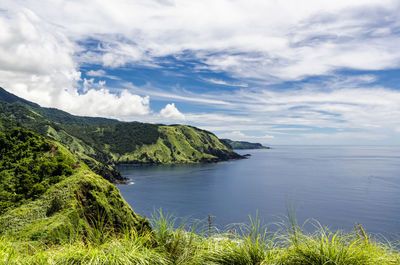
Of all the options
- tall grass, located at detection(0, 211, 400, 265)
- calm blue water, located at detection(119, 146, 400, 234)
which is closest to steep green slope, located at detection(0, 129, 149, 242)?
tall grass, located at detection(0, 211, 400, 265)

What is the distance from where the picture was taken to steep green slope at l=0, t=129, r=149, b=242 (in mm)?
20141

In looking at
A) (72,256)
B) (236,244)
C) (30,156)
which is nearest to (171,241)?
(236,244)

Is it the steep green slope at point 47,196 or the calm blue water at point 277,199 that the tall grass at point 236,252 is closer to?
the steep green slope at point 47,196

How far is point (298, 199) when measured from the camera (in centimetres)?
10200

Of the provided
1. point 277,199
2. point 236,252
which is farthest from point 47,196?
point 277,199

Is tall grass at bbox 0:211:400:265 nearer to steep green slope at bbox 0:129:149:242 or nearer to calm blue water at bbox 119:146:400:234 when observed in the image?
steep green slope at bbox 0:129:149:242

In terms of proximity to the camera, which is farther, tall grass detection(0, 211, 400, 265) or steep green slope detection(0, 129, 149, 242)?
steep green slope detection(0, 129, 149, 242)

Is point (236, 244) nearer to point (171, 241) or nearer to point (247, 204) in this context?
point (171, 241)

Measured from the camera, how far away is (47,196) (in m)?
26.1

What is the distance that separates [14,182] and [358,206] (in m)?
100

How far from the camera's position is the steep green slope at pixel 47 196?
20.1 meters

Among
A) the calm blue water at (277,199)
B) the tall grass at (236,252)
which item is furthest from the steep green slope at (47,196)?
the calm blue water at (277,199)

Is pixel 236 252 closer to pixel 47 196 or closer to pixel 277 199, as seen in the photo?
pixel 47 196

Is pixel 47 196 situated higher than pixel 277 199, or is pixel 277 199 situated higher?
pixel 47 196
